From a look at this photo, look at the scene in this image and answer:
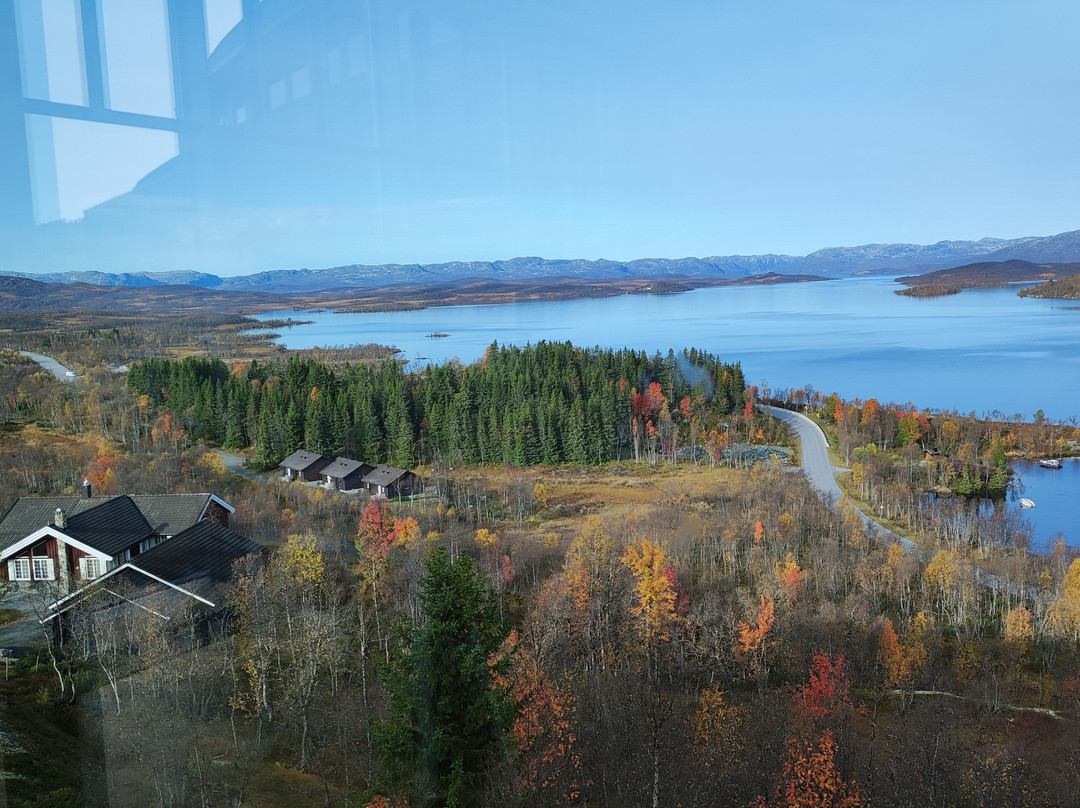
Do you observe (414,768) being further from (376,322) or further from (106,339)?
(376,322)

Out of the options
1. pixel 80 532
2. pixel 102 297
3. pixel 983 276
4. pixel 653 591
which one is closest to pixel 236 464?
pixel 80 532

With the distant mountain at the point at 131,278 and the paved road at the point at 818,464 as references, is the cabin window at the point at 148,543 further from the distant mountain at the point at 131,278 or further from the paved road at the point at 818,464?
the paved road at the point at 818,464

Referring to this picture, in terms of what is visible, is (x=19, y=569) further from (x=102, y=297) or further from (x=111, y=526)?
(x=102, y=297)

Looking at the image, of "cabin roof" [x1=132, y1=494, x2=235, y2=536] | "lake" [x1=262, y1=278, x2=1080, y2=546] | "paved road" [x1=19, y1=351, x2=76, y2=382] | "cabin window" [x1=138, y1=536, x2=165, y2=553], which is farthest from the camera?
"lake" [x1=262, y1=278, x2=1080, y2=546]

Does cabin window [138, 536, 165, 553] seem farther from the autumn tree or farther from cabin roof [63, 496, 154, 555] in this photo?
the autumn tree

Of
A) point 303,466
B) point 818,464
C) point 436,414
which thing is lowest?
point 818,464

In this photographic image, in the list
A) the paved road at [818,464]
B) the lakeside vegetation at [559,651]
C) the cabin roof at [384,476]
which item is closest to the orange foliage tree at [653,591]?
the lakeside vegetation at [559,651]

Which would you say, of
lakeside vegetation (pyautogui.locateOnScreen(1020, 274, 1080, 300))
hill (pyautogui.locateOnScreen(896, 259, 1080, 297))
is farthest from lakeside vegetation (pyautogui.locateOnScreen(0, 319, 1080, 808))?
hill (pyautogui.locateOnScreen(896, 259, 1080, 297))
